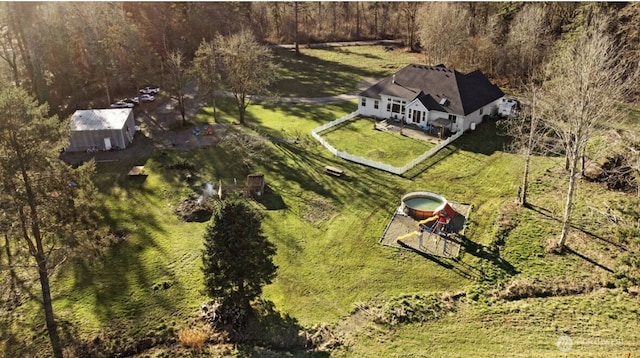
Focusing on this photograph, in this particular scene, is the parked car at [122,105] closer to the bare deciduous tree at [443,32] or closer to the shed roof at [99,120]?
the shed roof at [99,120]

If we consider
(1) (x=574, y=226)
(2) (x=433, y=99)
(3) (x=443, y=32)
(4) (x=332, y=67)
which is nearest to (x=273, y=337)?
(1) (x=574, y=226)

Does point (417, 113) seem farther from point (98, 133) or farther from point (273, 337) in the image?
point (273, 337)

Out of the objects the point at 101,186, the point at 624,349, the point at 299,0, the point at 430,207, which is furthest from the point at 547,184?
the point at 299,0

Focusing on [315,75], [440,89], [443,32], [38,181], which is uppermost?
[443,32]

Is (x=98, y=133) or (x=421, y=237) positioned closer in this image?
(x=421, y=237)

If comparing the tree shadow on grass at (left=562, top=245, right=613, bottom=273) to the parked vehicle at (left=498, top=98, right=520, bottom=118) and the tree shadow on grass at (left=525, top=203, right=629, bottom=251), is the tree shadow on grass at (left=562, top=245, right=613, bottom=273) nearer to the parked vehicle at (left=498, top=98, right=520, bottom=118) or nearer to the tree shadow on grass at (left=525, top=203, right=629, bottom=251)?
the tree shadow on grass at (left=525, top=203, right=629, bottom=251)
